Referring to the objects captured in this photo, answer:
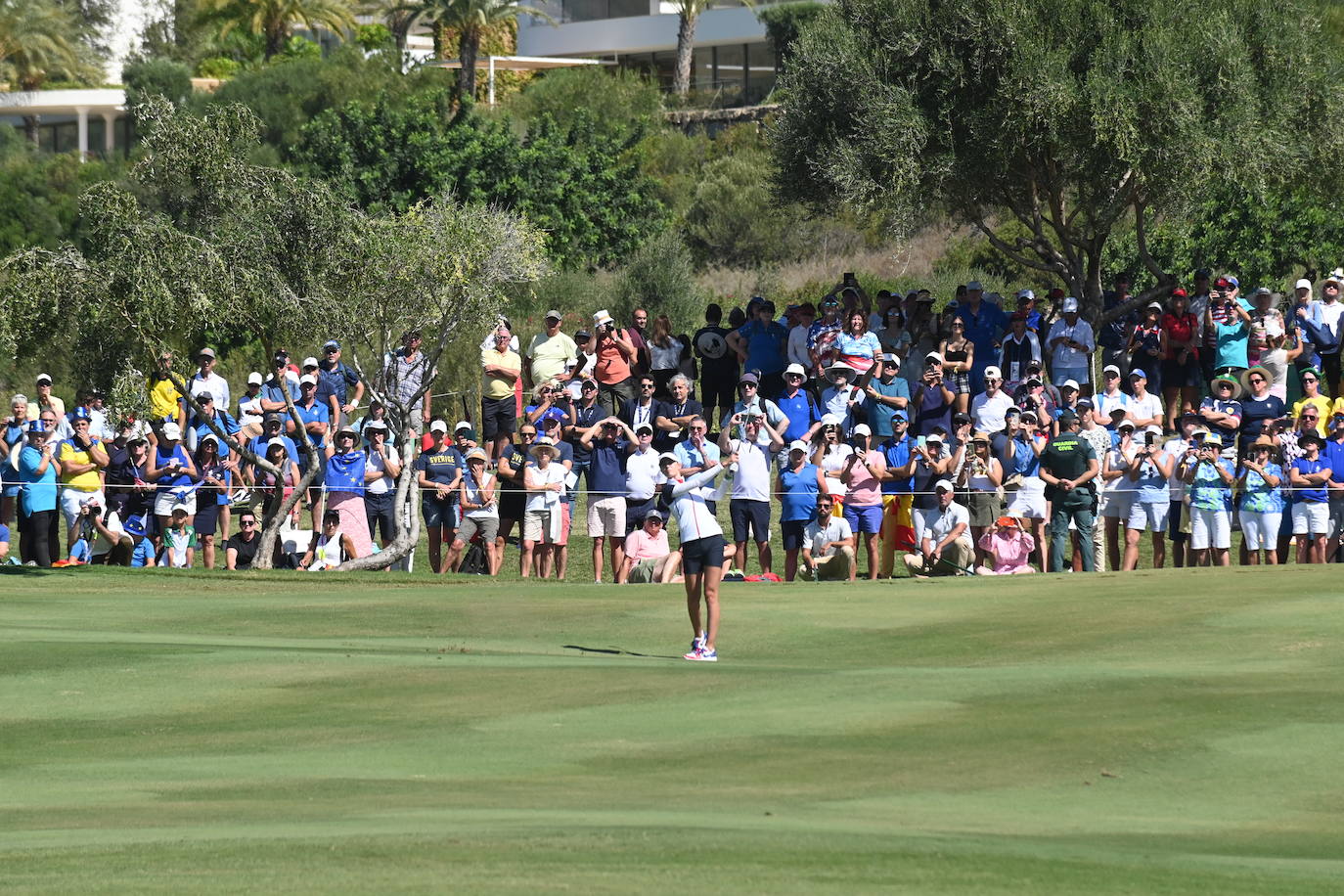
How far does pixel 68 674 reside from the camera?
1470 cm

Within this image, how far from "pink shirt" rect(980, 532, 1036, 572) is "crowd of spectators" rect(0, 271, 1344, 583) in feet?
0.15

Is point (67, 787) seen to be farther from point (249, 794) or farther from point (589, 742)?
point (589, 742)

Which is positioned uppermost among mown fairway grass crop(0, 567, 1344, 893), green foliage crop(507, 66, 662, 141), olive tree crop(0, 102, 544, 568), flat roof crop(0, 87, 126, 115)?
flat roof crop(0, 87, 126, 115)

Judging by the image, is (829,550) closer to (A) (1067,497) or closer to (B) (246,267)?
(A) (1067,497)

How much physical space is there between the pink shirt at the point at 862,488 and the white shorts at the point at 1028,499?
1.51 meters

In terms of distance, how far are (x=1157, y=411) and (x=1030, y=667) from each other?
9.03 m

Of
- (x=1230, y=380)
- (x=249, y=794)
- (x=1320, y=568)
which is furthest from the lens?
(x=1230, y=380)

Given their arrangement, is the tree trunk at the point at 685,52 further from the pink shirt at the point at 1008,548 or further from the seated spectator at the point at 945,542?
the pink shirt at the point at 1008,548

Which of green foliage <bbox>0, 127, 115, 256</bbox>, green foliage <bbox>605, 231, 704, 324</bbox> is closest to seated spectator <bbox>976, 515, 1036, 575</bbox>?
green foliage <bbox>605, 231, 704, 324</bbox>

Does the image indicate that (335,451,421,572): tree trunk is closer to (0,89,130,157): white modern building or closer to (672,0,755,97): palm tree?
(672,0,755,97): palm tree

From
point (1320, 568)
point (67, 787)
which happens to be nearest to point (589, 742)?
point (67, 787)

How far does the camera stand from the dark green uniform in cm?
2147

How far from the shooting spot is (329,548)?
2314 centimetres

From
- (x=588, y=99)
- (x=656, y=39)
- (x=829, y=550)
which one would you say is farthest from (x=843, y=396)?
(x=656, y=39)
